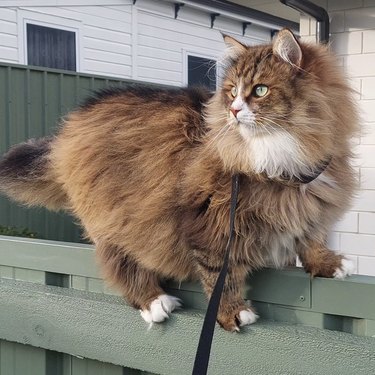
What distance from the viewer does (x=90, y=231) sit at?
8.13 ft

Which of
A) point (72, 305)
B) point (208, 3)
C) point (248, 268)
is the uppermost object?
point (208, 3)

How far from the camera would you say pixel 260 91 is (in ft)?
6.75

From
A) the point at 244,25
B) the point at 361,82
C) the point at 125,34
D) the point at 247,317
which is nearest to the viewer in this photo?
the point at 247,317

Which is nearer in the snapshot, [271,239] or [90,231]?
[271,239]

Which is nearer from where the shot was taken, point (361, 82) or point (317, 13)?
point (317, 13)

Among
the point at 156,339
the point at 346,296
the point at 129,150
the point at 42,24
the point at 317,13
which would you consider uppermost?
the point at 42,24

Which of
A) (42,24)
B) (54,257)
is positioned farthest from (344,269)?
(42,24)

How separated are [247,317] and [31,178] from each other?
123 cm

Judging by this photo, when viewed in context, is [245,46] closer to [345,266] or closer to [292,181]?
[292,181]

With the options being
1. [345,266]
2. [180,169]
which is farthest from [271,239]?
[180,169]

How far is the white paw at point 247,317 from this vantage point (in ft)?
6.26

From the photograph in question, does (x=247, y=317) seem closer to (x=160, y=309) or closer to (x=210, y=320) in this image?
(x=210, y=320)

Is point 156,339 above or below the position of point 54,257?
below

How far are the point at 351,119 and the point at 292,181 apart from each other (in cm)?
32
